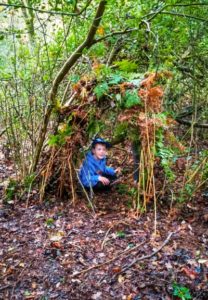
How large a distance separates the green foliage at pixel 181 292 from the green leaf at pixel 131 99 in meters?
1.91

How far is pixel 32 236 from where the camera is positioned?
3.80 metres

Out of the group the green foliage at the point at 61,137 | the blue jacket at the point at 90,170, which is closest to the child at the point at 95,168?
the blue jacket at the point at 90,170

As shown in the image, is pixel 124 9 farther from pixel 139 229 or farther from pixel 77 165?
pixel 139 229

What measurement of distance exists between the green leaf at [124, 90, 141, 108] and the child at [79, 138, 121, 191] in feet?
2.48

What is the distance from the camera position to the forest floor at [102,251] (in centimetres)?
296

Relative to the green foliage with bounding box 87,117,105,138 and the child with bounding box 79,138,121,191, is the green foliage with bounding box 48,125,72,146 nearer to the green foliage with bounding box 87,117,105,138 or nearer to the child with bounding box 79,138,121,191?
the green foliage with bounding box 87,117,105,138

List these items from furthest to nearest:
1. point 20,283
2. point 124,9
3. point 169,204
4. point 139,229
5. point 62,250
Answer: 1. point 124,9
2. point 169,204
3. point 139,229
4. point 62,250
5. point 20,283

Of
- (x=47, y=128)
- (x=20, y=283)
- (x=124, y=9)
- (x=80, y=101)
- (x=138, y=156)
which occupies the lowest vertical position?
(x=20, y=283)

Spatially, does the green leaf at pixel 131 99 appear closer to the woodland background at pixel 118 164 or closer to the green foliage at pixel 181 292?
the woodland background at pixel 118 164

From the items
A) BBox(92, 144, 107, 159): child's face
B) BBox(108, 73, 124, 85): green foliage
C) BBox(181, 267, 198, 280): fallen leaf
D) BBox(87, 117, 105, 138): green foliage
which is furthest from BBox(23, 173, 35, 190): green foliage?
BBox(181, 267, 198, 280): fallen leaf

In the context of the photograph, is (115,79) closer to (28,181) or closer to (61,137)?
(61,137)

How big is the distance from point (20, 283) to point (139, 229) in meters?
1.37

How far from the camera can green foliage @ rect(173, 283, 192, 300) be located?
2.85 meters

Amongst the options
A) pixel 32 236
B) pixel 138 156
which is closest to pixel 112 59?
pixel 138 156
